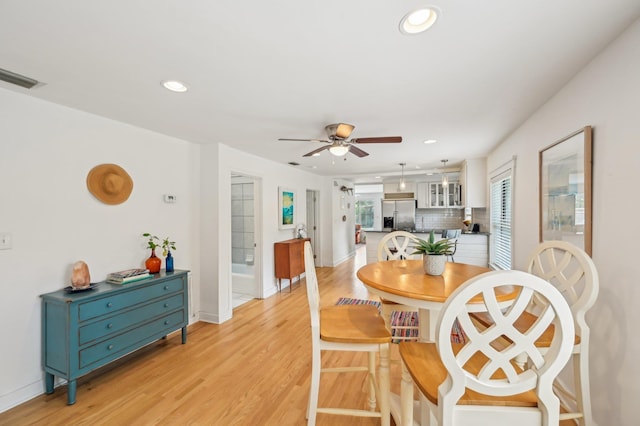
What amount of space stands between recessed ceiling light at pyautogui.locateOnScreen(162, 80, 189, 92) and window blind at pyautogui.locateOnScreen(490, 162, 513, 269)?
3.57m

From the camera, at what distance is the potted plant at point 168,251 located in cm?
303

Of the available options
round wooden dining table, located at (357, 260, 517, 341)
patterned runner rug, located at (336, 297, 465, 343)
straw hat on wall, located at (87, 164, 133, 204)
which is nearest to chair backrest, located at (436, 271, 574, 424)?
round wooden dining table, located at (357, 260, 517, 341)

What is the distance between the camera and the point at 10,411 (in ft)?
6.53

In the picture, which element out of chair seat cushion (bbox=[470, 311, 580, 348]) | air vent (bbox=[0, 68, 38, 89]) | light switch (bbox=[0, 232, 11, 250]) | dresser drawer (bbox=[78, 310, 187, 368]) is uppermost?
air vent (bbox=[0, 68, 38, 89])

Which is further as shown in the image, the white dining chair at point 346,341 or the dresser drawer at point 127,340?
the dresser drawer at point 127,340

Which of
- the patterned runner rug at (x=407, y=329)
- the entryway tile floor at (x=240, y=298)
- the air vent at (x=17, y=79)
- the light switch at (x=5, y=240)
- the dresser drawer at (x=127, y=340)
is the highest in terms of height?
the air vent at (x=17, y=79)

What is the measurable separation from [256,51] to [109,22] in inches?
27.3

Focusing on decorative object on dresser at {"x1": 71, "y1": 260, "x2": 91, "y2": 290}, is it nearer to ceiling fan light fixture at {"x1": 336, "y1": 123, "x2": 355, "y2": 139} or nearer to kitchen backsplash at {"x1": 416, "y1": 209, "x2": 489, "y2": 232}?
ceiling fan light fixture at {"x1": 336, "y1": 123, "x2": 355, "y2": 139}

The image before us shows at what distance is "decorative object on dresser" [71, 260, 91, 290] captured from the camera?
226cm

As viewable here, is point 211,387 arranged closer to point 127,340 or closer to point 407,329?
point 127,340

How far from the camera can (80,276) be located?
2.28m

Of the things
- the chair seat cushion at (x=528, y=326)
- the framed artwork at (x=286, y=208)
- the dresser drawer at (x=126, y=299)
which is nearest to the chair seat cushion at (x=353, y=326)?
the chair seat cushion at (x=528, y=326)

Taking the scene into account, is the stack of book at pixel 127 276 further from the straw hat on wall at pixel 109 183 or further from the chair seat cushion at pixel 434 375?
the chair seat cushion at pixel 434 375

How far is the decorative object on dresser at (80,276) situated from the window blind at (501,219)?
14.8 feet
